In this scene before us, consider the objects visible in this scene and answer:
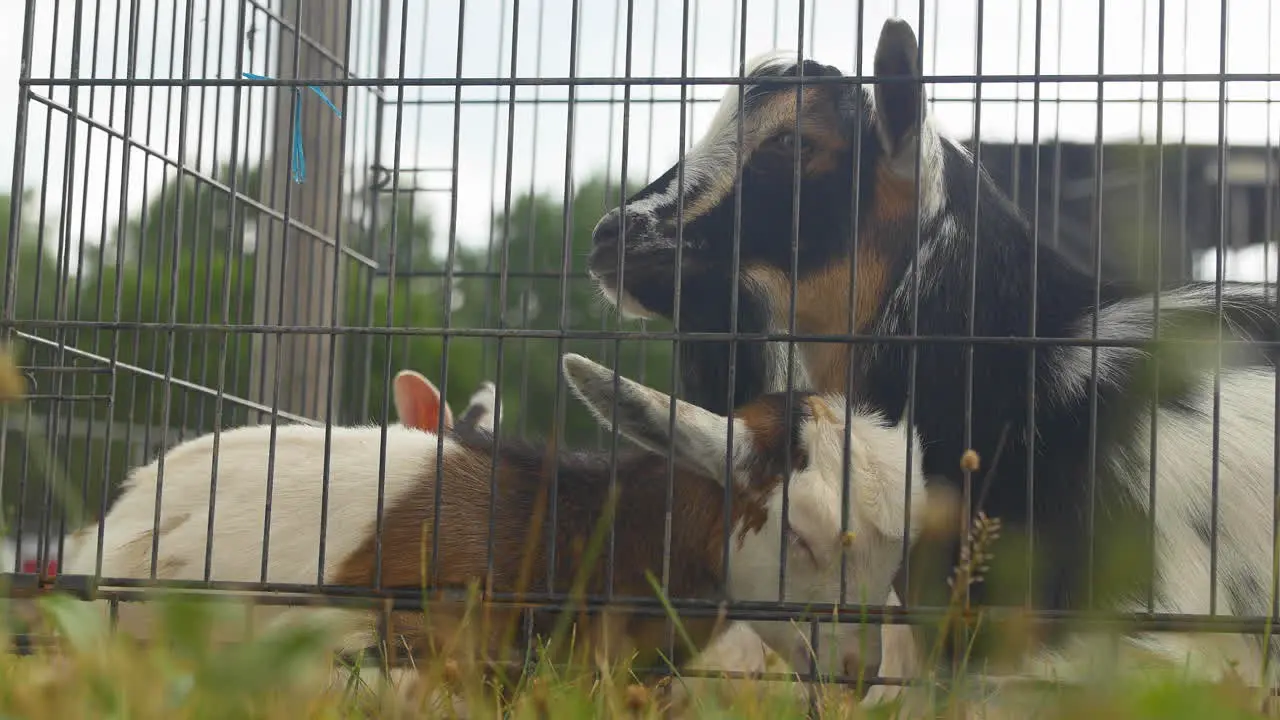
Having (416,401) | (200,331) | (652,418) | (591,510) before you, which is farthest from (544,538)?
(416,401)

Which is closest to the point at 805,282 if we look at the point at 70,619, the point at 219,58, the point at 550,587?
the point at 550,587

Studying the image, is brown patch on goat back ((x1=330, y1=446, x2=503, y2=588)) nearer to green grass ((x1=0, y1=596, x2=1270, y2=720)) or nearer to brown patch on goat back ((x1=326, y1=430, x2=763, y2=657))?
brown patch on goat back ((x1=326, y1=430, x2=763, y2=657))

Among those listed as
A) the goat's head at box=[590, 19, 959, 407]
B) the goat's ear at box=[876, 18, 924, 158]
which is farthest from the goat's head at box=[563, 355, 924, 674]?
the goat's ear at box=[876, 18, 924, 158]

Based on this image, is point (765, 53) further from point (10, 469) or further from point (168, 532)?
point (10, 469)

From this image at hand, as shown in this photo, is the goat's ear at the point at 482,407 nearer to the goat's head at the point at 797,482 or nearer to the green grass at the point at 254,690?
the goat's head at the point at 797,482

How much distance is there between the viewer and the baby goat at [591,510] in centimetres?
309

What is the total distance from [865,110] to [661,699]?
201cm

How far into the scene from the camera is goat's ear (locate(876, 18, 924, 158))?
10.7ft

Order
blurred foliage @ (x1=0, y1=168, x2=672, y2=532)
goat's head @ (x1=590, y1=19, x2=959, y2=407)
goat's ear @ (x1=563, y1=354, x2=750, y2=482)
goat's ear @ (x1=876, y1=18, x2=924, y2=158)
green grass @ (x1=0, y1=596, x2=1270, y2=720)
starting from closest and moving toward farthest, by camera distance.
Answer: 1. green grass @ (x1=0, y1=596, x2=1270, y2=720)
2. blurred foliage @ (x1=0, y1=168, x2=672, y2=532)
3. goat's ear @ (x1=563, y1=354, x2=750, y2=482)
4. goat's ear @ (x1=876, y1=18, x2=924, y2=158)
5. goat's head @ (x1=590, y1=19, x2=959, y2=407)

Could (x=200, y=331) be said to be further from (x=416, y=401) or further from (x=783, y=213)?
(x=416, y=401)

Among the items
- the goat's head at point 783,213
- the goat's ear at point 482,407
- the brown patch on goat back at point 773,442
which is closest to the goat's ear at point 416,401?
the goat's ear at point 482,407

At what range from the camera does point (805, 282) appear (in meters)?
3.99

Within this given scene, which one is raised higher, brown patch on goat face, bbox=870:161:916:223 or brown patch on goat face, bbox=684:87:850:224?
brown patch on goat face, bbox=684:87:850:224

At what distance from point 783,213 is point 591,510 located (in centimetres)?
101
